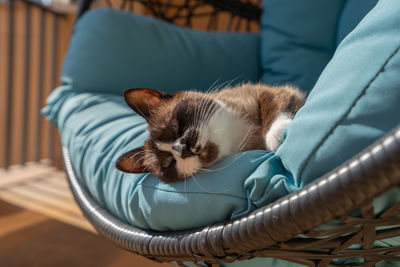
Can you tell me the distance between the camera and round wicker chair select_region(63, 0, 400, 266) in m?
0.44

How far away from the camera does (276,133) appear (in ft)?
2.92

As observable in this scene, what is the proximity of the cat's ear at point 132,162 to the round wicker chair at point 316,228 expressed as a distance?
170mm

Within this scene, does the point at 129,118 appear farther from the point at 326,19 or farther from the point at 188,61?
the point at 326,19

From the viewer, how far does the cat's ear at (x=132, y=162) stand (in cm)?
93

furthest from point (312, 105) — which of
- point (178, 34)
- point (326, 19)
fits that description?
point (178, 34)

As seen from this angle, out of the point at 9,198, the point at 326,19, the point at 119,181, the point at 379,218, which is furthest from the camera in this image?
the point at 9,198

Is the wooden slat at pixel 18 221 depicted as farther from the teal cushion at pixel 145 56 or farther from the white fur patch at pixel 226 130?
the white fur patch at pixel 226 130

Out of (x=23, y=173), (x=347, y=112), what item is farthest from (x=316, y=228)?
(x=23, y=173)

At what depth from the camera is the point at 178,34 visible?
1.86 m

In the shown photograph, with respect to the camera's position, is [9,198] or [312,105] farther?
[9,198]

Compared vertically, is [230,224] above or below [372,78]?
below

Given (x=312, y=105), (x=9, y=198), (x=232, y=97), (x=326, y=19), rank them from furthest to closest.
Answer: (x=9, y=198) < (x=326, y=19) < (x=232, y=97) < (x=312, y=105)

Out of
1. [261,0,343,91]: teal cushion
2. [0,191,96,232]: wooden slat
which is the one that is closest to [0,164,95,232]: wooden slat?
[0,191,96,232]: wooden slat

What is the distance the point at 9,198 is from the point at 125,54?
1147 mm
